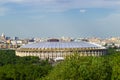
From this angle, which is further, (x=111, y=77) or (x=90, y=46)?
(x=90, y=46)

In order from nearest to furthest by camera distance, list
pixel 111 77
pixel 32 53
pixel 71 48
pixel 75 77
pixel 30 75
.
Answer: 1. pixel 75 77
2. pixel 111 77
3. pixel 30 75
4. pixel 71 48
5. pixel 32 53

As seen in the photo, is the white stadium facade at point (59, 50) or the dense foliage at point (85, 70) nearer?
the dense foliage at point (85, 70)

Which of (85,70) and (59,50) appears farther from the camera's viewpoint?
(59,50)

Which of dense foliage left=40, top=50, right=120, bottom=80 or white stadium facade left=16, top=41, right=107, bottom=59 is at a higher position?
dense foliage left=40, top=50, right=120, bottom=80

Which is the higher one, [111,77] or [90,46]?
[111,77]

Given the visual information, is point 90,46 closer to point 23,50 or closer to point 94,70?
point 23,50

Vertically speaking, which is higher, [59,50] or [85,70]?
[85,70]

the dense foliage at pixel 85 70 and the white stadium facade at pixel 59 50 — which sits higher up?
the dense foliage at pixel 85 70

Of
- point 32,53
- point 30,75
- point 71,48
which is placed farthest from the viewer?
Result: point 32,53

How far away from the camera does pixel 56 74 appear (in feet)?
107

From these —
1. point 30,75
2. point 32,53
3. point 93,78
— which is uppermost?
point 93,78

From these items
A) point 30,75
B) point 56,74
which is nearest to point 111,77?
point 56,74

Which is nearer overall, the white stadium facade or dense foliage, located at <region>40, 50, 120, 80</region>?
dense foliage, located at <region>40, 50, 120, 80</region>

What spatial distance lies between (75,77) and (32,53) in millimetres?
73465
